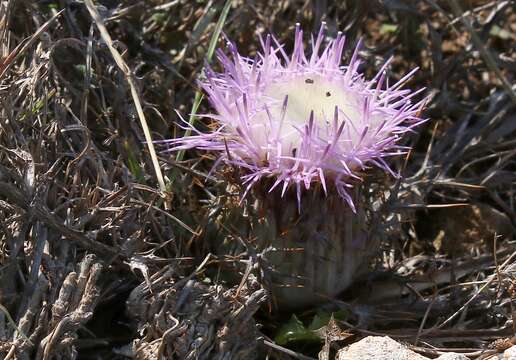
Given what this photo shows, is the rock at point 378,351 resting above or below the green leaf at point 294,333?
above

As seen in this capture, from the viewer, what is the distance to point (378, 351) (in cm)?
178

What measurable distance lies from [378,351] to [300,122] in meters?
0.55

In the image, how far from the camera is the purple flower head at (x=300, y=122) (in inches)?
72.7

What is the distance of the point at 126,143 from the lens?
7.25 ft

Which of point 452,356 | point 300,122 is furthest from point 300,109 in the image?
point 452,356

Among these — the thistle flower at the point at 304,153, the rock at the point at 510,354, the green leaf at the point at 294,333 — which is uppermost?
the thistle flower at the point at 304,153

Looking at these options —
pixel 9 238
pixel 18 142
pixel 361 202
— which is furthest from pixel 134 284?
pixel 361 202

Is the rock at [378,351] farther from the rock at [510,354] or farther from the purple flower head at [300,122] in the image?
the purple flower head at [300,122]

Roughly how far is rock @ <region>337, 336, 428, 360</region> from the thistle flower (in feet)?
0.82

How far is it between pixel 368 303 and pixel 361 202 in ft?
1.01

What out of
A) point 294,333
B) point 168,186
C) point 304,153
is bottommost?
point 294,333

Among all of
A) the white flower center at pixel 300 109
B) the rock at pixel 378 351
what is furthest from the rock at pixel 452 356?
the white flower center at pixel 300 109

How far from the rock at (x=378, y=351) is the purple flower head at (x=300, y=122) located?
32 centimetres

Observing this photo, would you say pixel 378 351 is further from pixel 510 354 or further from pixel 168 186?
pixel 168 186
